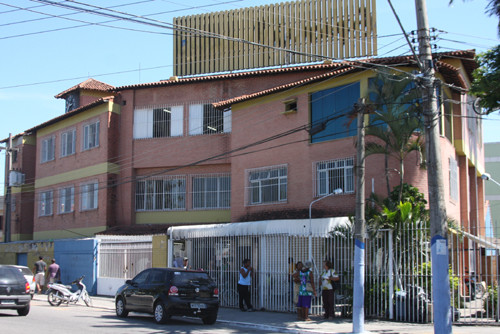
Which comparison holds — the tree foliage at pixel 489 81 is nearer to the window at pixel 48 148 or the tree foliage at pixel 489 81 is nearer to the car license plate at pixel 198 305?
the car license plate at pixel 198 305

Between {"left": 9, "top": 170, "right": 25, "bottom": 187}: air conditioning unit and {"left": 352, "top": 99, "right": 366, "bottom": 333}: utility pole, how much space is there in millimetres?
27497

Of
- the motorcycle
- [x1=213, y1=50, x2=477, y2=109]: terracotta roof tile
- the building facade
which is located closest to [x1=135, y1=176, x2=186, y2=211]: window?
the building facade

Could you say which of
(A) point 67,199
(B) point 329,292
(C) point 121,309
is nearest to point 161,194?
(A) point 67,199

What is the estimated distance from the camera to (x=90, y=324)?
1516 centimetres

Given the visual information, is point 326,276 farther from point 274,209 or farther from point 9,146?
point 9,146

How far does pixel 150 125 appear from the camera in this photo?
96.8ft

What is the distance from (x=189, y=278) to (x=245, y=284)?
3.19 m

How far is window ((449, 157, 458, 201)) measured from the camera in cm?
2247

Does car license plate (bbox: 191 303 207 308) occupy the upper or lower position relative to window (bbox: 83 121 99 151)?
lower

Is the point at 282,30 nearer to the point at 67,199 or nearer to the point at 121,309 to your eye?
the point at 67,199

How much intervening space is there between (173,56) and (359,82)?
15570mm

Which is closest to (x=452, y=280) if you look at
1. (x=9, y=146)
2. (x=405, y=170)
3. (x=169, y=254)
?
(x=405, y=170)

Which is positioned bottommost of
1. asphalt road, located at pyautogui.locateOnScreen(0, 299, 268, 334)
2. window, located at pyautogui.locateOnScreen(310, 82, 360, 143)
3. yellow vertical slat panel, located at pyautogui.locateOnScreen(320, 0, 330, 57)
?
asphalt road, located at pyautogui.locateOnScreen(0, 299, 268, 334)

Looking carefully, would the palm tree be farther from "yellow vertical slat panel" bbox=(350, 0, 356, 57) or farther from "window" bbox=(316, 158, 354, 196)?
"yellow vertical slat panel" bbox=(350, 0, 356, 57)
